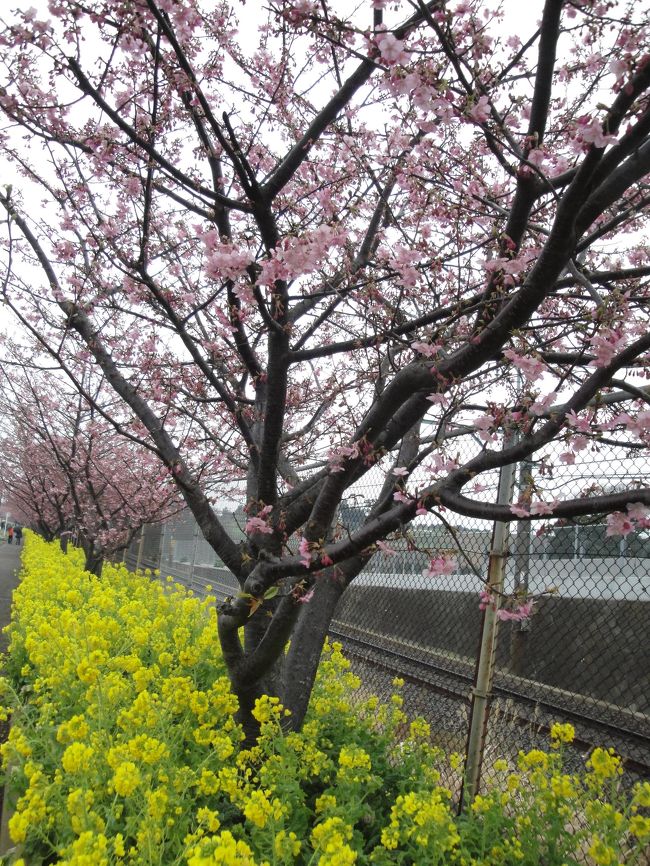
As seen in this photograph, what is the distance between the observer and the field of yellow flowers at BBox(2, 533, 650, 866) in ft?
7.08

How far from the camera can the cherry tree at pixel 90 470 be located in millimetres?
7125

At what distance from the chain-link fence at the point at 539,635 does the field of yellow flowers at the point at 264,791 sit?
19 cm

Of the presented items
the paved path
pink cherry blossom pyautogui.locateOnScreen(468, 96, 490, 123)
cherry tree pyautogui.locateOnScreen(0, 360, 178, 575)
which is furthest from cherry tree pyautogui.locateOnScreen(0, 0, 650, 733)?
the paved path

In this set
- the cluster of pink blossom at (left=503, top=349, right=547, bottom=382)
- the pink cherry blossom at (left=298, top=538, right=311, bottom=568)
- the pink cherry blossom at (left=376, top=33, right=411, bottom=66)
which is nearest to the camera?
the pink cherry blossom at (left=376, top=33, right=411, bottom=66)

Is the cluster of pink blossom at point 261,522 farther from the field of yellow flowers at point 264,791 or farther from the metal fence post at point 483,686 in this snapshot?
the metal fence post at point 483,686

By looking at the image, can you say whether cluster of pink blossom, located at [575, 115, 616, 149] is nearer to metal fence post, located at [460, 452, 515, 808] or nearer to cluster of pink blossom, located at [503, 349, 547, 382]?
cluster of pink blossom, located at [503, 349, 547, 382]

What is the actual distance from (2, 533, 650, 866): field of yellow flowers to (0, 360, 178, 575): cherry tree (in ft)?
9.14

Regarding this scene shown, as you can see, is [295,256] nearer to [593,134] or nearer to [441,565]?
[593,134]

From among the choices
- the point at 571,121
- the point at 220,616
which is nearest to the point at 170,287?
the point at 220,616

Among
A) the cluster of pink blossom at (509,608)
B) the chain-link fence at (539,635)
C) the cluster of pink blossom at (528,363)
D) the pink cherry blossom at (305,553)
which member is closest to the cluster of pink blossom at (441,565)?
the chain-link fence at (539,635)

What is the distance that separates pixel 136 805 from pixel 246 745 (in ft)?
2.98

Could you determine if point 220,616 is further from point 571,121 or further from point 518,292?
point 571,121

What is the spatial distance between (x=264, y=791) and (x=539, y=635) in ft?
5.06

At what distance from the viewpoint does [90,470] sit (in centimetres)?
793
